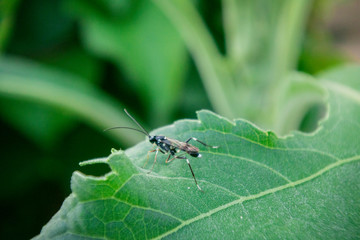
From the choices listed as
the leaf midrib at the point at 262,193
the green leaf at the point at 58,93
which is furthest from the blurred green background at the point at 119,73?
the leaf midrib at the point at 262,193

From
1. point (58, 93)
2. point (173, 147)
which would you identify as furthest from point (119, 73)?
point (173, 147)

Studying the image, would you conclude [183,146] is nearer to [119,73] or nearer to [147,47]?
[147,47]

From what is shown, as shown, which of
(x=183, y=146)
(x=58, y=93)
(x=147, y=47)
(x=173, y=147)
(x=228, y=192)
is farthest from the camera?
(x=147, y=47)

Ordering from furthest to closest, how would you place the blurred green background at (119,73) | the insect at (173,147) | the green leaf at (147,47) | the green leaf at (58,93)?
the green leaf at (147,47), the green leaf at (58,93), the blurred green background at (119,73), the insect at (173,147)

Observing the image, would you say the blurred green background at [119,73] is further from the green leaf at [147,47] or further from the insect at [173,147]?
the insect at [173,147]

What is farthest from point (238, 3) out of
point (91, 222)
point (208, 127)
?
point (91, 222)
